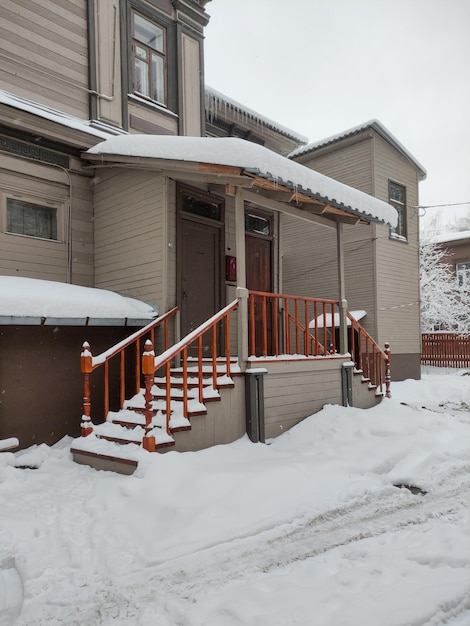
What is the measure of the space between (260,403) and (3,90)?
6.07 meters

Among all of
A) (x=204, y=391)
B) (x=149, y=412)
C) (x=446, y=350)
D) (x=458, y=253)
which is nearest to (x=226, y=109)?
(x=204, y=391)

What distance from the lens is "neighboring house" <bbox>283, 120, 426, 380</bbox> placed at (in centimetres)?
1302

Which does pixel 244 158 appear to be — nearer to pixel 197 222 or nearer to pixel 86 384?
pixel 197 222

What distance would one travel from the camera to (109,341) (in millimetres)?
7160

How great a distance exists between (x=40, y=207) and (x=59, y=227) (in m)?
0.41

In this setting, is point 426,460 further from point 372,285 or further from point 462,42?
point 372,285

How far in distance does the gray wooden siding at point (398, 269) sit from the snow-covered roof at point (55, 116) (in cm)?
780

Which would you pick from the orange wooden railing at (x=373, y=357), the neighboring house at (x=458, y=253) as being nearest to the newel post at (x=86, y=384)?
the orange wooden railing at (x=373, y=357)

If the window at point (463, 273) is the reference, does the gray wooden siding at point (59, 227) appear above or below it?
below

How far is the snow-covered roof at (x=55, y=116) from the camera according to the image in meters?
6.89

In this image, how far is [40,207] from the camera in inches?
302

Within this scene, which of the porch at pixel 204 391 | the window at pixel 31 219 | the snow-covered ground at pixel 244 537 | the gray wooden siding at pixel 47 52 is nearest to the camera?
the snow-covered ground at pixel 244 537

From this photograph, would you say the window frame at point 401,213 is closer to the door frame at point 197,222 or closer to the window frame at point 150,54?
the window frame at point 150,54

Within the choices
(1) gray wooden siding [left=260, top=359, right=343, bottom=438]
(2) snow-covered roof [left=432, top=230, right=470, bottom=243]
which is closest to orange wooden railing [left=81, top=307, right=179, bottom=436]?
(1) gray wooden siding [left=260, top=359, right=343, bottom=438]
